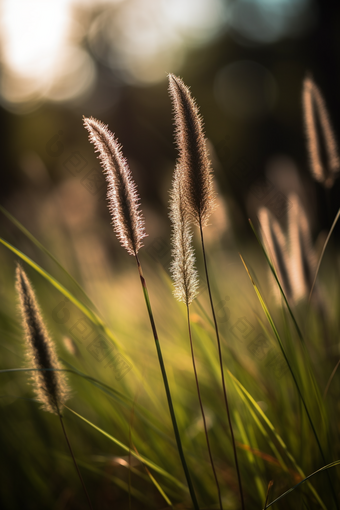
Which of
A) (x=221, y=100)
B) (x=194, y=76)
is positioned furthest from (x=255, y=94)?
(x=194, y=76)

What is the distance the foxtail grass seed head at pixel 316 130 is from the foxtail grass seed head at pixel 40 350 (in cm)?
105

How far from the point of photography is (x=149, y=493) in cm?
129

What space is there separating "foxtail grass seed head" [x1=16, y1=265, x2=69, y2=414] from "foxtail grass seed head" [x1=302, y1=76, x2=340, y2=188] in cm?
105

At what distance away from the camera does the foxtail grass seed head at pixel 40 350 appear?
70 cm

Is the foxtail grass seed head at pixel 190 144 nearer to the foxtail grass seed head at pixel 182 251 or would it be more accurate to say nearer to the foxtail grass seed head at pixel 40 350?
the foxtail grass seed head at pixel 182 251

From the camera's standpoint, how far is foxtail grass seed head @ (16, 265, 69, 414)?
2.30 ft

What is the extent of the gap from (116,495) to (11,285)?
208 centimetres

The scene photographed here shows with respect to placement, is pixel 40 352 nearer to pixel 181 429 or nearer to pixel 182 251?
pixel 182 251

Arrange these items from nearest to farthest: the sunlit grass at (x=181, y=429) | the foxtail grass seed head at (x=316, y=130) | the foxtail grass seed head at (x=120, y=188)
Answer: the foxtail grass seed head at (x=120, y=188) < the sunlit grass at (x=181, y=429) < the foxtail grass seed head at (x=316, y=130)

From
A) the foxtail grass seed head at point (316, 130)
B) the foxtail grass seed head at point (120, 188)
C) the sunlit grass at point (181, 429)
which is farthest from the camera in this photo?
the foxtail grass seed head at point (316, 130)

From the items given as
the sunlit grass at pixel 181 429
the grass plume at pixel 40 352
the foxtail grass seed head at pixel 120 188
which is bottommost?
the sunlit grass at pixel 181 429

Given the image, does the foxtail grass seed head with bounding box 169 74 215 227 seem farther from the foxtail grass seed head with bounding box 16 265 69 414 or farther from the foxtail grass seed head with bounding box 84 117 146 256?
the foxtail grass seed head with bounding box 16 265 69 414

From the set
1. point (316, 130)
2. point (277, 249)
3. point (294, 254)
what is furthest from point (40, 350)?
point (316, 130)

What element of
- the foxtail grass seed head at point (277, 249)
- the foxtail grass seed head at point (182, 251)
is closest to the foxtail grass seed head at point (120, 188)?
the foxtail grass seed head at point (182, 251)
